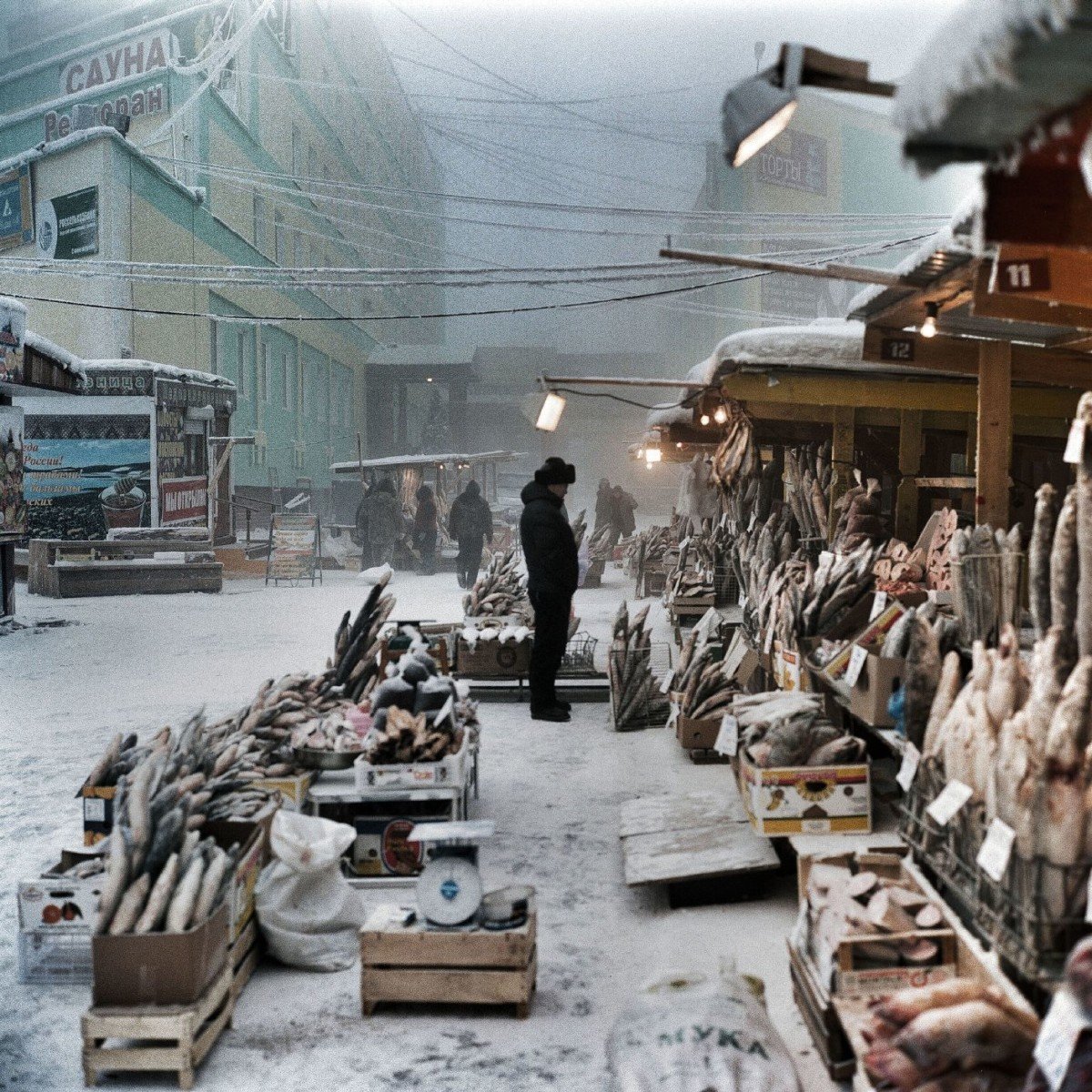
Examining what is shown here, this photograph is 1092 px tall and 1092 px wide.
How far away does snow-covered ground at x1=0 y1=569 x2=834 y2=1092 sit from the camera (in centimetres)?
350

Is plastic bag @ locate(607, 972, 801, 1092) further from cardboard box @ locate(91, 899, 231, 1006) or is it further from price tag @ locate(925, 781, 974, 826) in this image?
cardboard box @ locate(91, 899, 231, 1006)

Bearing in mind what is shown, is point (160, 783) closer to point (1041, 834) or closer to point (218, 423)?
point (1041, 834)

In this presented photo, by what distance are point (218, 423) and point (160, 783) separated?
20081 mm

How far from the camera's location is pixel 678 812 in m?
5.35

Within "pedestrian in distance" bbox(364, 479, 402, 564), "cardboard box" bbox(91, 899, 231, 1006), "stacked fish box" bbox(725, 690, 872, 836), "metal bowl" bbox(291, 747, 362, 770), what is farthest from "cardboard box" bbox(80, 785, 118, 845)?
"pedestrian in distance" bbox(364, 479, 402, 564)

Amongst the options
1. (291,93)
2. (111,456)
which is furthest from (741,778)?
(291,93)

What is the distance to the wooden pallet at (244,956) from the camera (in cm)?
389

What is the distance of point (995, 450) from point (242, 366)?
80.1 feet

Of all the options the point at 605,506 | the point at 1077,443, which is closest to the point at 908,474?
the point at 1077,443

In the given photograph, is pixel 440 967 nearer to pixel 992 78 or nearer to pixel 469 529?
pixel 992 78

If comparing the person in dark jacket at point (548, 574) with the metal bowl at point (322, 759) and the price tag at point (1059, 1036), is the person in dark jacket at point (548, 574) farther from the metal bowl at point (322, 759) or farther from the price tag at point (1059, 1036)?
the price tag at point (1059, 1036)

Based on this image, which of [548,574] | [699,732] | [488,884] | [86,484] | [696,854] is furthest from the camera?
[86,484]

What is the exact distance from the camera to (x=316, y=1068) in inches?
137

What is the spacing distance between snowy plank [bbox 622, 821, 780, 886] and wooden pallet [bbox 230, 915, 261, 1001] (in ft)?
4.69
